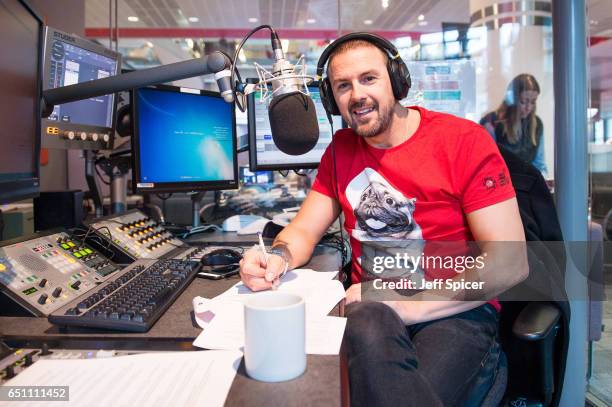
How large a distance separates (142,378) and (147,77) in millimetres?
563

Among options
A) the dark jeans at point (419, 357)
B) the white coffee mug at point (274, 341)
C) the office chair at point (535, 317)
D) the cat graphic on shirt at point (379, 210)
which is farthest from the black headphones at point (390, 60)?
the white coffee mug at point (274, 341)

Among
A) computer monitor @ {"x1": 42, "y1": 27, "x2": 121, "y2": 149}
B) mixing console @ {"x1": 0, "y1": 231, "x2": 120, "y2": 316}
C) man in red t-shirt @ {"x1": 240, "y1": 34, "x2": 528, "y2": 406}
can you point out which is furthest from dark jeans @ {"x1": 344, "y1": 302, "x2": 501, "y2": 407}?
computer monitor @ {"x1": 42, "y1": 27, "x2": 121, "y2": 149}

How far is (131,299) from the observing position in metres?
0.79

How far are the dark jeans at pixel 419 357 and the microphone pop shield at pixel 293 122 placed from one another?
1.25ft

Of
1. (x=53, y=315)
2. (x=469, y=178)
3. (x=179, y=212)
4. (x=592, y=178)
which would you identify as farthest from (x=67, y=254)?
(x=592, y=178)

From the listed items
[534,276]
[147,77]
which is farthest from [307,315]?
[534,276]

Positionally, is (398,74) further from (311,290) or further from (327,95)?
(311,290)

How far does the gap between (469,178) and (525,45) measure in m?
3.62

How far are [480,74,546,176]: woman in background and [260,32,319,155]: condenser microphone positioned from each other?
297 centimetres

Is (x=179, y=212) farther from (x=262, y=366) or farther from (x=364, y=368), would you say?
(x=262, y=366)

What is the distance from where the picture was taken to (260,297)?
22.9 inches

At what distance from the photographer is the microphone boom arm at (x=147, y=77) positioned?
844 millimetres

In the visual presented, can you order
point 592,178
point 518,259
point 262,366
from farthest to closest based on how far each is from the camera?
point 592,178, point 518,259, point 262,366

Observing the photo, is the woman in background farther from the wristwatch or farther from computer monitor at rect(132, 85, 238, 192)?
the wristwatch
